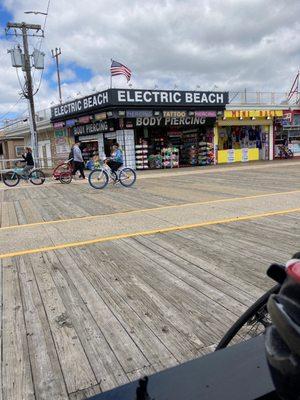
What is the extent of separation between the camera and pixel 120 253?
5230 mm

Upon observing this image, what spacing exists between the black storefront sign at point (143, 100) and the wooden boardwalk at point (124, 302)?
16319 mm

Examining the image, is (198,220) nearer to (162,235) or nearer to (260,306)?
(162,235)

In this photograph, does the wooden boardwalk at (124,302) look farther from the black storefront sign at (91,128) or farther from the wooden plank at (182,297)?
the black storefront sign at (91,128)

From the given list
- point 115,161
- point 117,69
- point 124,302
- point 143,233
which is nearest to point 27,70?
point 117,69

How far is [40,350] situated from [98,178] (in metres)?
11.0

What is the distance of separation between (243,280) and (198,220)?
3130 millimetres

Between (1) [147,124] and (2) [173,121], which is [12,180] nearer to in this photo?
(1) [147,124]

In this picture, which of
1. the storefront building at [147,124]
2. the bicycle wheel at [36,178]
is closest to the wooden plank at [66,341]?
the bicycle wheel at [36,178]

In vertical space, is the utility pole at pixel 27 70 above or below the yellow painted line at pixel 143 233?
above

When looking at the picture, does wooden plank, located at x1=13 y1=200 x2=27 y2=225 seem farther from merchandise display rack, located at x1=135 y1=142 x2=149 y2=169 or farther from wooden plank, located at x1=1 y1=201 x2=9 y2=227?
merchandise display rack, located at x1=135 y1=142 x2=149 y2=169

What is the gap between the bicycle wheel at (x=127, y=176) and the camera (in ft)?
45.8

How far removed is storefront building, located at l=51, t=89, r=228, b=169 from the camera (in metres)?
22.2

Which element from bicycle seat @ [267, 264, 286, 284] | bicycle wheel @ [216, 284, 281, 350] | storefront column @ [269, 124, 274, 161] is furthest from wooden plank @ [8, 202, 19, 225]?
storefront column @ [269, 124, 274, 161]

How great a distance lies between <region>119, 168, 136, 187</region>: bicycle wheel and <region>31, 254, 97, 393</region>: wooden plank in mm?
9751
